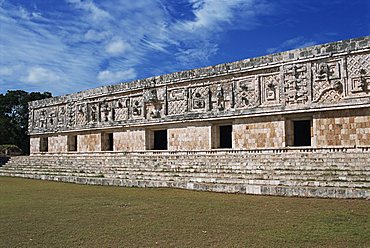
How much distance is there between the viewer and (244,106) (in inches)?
576

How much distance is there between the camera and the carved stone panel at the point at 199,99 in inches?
626

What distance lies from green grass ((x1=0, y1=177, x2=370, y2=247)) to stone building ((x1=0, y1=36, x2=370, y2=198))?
5.96ft

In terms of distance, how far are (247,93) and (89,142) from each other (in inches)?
453

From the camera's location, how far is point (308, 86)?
42.5ft

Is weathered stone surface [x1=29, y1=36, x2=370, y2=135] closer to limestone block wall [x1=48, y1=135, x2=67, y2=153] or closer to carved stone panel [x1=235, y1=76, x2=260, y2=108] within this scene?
→ carved stone panel [x1=235, y1=76, x2=260, y2=108]

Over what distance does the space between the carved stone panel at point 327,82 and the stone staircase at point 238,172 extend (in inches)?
76.4

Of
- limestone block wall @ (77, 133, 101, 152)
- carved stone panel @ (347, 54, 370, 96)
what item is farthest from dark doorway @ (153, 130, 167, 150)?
carved stone panel @ (347, 54, 370, 96)

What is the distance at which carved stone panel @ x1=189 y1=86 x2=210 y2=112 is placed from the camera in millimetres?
15891

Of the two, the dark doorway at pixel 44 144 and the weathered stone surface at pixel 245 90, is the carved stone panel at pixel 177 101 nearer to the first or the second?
the weathered stone surface at pixel 245 90

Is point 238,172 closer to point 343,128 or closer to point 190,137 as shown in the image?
point 343,128

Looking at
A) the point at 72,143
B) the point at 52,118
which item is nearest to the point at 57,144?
the point at 72,143

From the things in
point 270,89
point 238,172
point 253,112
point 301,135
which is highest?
point 270,89

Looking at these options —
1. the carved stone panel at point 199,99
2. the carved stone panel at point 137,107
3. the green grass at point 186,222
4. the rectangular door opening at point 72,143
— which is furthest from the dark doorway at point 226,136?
the rectangular door opening at point 72,143

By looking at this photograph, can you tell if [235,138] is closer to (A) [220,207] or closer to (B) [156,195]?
(B) [156,195]
